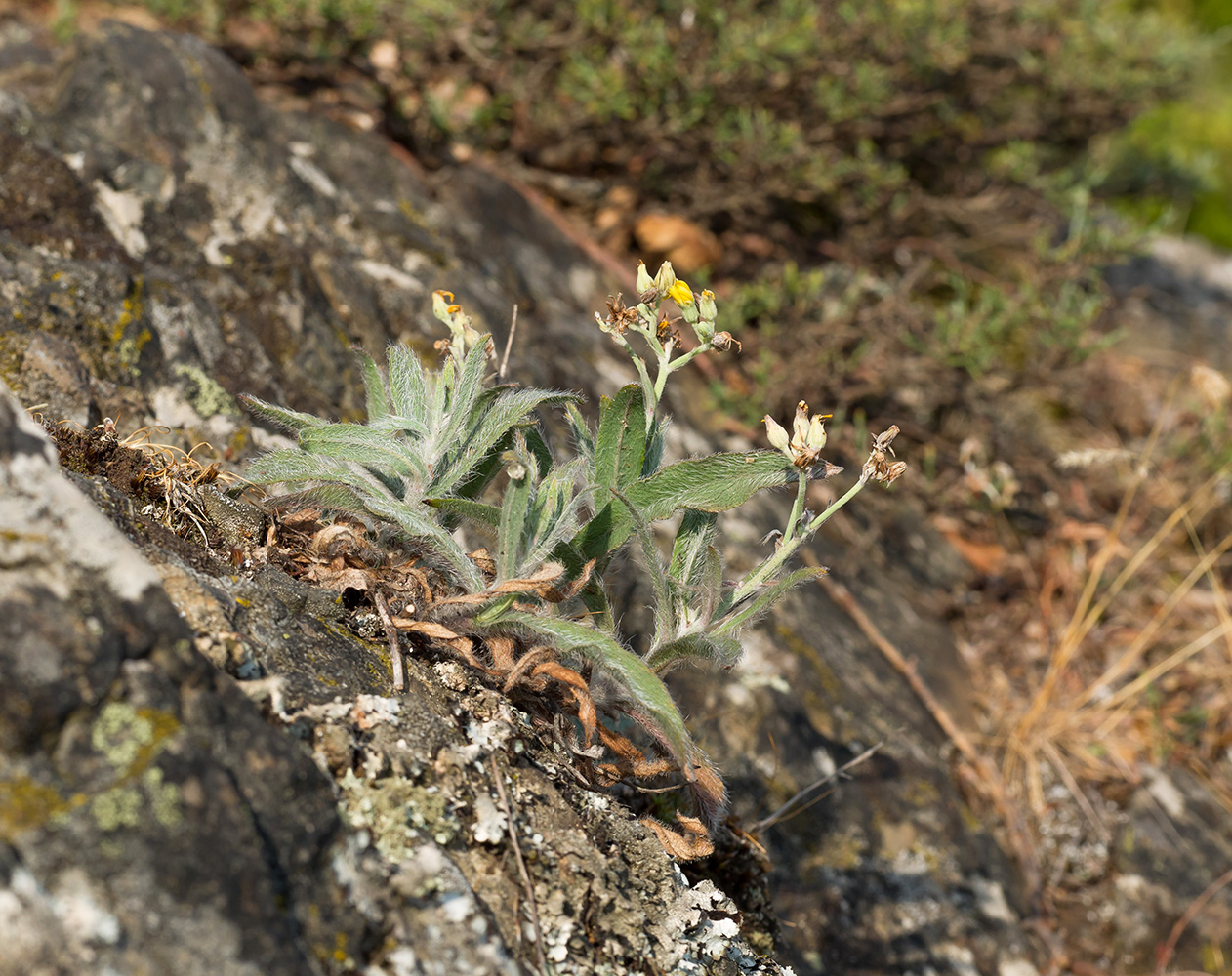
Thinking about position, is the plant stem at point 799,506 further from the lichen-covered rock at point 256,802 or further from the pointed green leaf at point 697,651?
the lichen-covered rock at point 256,802

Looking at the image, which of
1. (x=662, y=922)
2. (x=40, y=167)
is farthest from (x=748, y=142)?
(x=662, y=922)

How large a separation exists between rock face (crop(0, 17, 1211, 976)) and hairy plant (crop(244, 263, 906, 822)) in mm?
171

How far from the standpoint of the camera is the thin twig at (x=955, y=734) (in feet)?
11.4

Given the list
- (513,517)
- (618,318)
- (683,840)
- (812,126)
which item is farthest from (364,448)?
(812,126)

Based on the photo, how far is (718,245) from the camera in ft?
16.4

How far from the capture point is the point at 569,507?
1887 mm

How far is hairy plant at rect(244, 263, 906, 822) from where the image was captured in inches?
72.0

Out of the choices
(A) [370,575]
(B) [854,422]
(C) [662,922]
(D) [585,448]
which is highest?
(D) [585,448]

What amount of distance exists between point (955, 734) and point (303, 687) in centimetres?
281

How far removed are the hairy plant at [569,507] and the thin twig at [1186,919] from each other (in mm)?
2490

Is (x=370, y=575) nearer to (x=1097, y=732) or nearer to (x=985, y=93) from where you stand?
(x=1097, y=732)

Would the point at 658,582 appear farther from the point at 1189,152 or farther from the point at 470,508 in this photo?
the point at 1189,152

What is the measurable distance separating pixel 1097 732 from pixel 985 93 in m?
3.63

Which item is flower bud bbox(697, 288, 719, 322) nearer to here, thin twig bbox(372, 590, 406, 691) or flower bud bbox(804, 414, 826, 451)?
flower bud bbox(804, 414, 826, 451)
